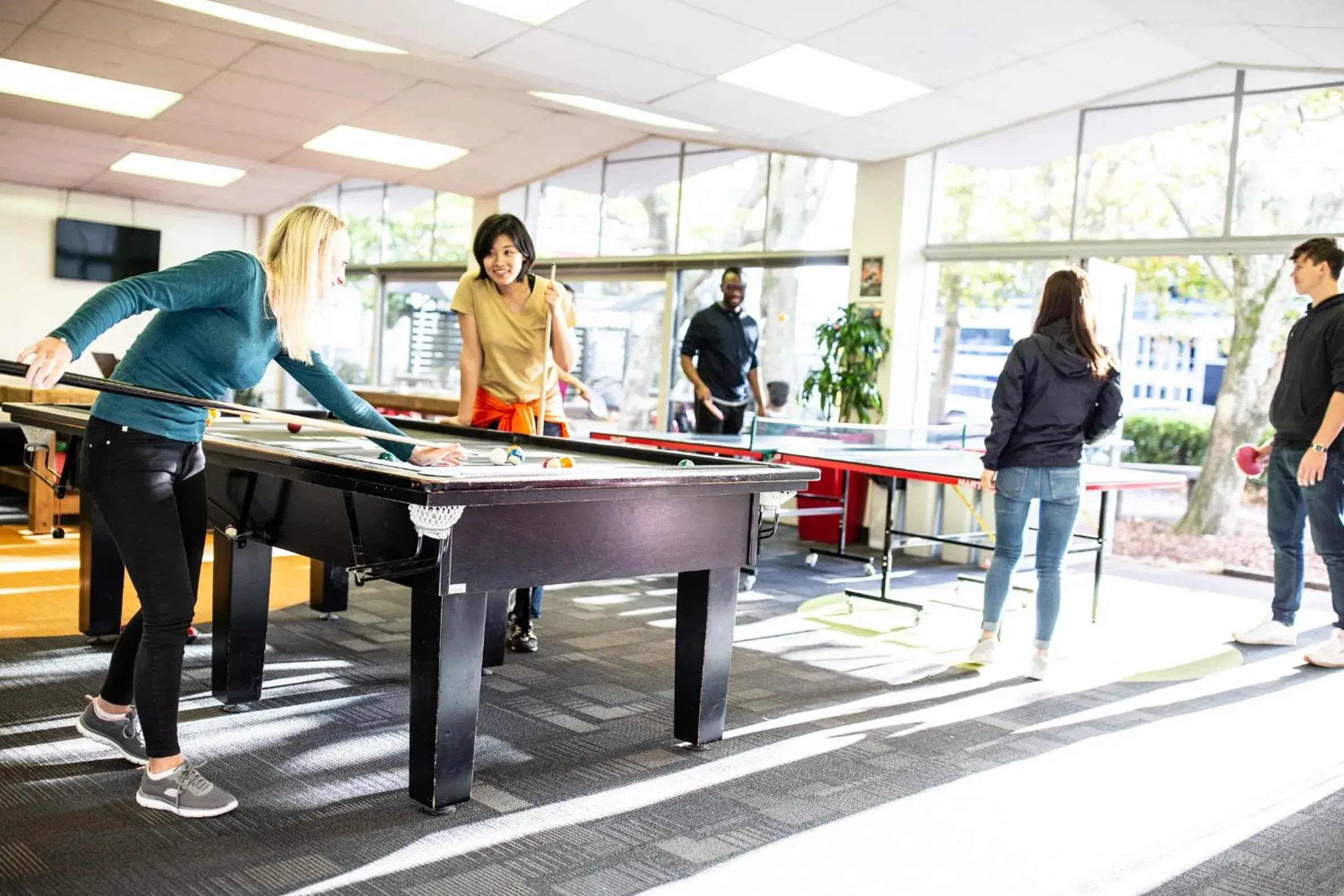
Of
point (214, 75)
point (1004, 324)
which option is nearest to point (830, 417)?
point (1004, 324)

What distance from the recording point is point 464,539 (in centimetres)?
262

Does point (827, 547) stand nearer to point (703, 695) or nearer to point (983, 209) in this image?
point (983, 209)

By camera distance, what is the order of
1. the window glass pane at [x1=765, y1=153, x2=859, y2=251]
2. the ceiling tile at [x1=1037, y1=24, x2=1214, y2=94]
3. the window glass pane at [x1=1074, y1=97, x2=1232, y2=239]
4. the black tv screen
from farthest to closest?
the black tv screen < the window glass pane at [x1=765, y1=153, x2=859, y2=251] < the window glass pane at [x1=1074, y1=97, x2=1232, y2=239] < the ceiling tile at [x1=1037, y1=24, x2=1214, y2=94]

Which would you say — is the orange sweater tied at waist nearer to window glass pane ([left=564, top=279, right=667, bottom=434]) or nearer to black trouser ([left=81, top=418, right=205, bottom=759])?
black trouser ([left=81, top=418, right=205, bottom=759])

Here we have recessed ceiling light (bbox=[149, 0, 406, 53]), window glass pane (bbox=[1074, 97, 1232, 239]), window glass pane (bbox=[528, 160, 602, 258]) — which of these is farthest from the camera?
window glass pane (bbox=[528, 160, 602, 258])

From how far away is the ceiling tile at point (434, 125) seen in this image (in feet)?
28.0

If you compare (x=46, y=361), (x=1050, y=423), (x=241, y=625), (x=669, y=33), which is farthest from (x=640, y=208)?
(x=46, y=361)

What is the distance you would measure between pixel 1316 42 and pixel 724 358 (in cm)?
339

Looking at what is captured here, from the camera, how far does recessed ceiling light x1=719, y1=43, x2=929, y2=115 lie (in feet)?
20.2

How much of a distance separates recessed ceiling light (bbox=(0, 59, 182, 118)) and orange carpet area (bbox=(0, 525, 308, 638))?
3.44 meters

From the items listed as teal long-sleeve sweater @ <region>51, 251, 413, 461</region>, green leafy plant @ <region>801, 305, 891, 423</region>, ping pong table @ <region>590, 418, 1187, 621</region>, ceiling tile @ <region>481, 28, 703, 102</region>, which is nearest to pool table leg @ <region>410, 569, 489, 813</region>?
teal long-sleeve sweater @ <region>51, 251, 413, 461</region>

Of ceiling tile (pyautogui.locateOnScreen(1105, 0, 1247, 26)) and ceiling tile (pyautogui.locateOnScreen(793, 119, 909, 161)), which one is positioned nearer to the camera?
ceiling tile (pyautogui.locateOnScreen(1105, 0, 1247, 26))

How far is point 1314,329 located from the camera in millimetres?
4688

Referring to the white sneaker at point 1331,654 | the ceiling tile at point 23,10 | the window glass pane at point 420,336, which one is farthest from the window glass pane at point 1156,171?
the window glass pane at point 420,336
